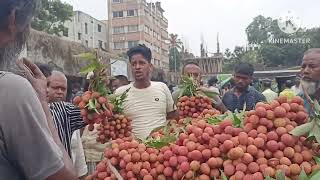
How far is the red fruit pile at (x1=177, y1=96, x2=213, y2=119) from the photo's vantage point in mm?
3912

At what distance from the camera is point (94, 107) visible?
2.95 metres

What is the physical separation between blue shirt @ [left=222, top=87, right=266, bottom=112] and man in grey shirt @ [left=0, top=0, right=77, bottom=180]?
12.3ft

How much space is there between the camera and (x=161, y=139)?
2262 millimetres

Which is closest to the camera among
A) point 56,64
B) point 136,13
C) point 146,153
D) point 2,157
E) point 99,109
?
point 2,157

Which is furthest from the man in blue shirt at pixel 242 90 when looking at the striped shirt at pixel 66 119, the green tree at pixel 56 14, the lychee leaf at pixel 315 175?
the green tree at pixel 56 14

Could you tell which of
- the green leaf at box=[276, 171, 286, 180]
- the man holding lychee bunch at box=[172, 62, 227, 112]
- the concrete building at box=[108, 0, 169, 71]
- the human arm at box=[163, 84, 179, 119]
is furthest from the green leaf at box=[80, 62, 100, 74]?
the concrete building at box=[108, 0, 169, 71]

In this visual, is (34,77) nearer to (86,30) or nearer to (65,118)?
(65,118)

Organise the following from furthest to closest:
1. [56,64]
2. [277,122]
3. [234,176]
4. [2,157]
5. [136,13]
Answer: [136,13], [56,64], [277,122], [234,176], [2,157]

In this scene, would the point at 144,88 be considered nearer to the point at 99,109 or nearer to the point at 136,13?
the point at 99,109

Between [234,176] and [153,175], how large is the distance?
0.39 meters

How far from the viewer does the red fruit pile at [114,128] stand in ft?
10.7

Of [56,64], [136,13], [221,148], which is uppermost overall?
[136,13]

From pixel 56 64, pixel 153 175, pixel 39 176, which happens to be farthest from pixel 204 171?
pixel 56 64

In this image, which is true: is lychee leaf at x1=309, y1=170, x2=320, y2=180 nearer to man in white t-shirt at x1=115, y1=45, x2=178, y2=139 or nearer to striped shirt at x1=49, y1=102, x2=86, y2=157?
striped shirt at x1=49, y1=102, x2=86, y2=157
